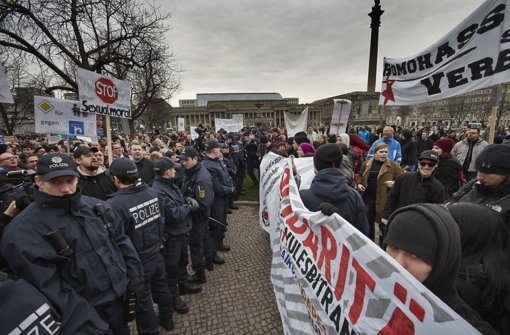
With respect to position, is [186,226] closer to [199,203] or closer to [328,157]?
[199,203]

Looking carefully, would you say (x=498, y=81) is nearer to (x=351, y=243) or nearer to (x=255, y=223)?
(x=351, y=243)

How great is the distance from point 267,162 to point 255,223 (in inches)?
85.8

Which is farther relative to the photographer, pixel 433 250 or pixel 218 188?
pixel 218 188

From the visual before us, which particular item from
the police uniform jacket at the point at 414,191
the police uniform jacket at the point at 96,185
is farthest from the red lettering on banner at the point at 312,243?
the police uniform jacket at the point at 96,185

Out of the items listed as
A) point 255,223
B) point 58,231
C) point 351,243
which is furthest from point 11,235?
point 255,223

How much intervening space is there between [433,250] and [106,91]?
594 cm

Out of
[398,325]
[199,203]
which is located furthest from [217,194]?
[398,325]

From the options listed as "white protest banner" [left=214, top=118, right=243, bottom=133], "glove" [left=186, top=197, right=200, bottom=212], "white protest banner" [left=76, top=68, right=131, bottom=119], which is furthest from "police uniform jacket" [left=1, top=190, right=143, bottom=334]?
"white protest banner" [left=214, top=118, right=243, bottom=133]

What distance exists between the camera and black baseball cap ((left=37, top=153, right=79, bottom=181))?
1.88 metres

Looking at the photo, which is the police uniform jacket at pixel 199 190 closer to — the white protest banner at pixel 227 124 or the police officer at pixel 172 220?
the police officer at pixel 172 220

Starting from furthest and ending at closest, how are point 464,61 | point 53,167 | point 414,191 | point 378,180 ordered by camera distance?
1. point 378,180
2. point 464,61
3. point 414,191
4. point 53,167

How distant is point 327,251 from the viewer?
165 centimetres

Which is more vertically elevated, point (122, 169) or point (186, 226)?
point (122, 169)

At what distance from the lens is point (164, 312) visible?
3.08m
